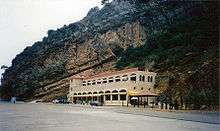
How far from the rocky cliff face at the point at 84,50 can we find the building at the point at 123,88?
27713 mm

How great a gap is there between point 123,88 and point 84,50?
55131 mm

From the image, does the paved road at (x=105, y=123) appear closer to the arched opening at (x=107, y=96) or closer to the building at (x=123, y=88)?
the building at (x=123, y=88)

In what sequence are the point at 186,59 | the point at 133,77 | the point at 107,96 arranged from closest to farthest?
the point at 133,77
the point at 186,59
the point at 107,96

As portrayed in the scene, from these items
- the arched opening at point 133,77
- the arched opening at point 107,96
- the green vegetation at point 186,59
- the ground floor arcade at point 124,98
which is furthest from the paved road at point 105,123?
the arched opening at point 107,96

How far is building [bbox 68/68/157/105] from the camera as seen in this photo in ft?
228

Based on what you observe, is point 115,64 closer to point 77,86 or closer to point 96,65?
point 96,65

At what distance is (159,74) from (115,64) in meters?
33.7

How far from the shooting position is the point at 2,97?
151000 millimetres

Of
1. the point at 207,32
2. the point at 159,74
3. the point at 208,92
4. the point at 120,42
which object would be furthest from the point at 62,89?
the point at 208,92

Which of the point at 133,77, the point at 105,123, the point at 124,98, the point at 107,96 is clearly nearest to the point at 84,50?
the point at 107,96

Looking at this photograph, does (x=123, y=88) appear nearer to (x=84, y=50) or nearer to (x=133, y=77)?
(x=133, y=77)

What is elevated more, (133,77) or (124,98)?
→ (133,77)

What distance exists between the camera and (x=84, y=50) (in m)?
125

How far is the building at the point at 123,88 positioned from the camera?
69.5 m
